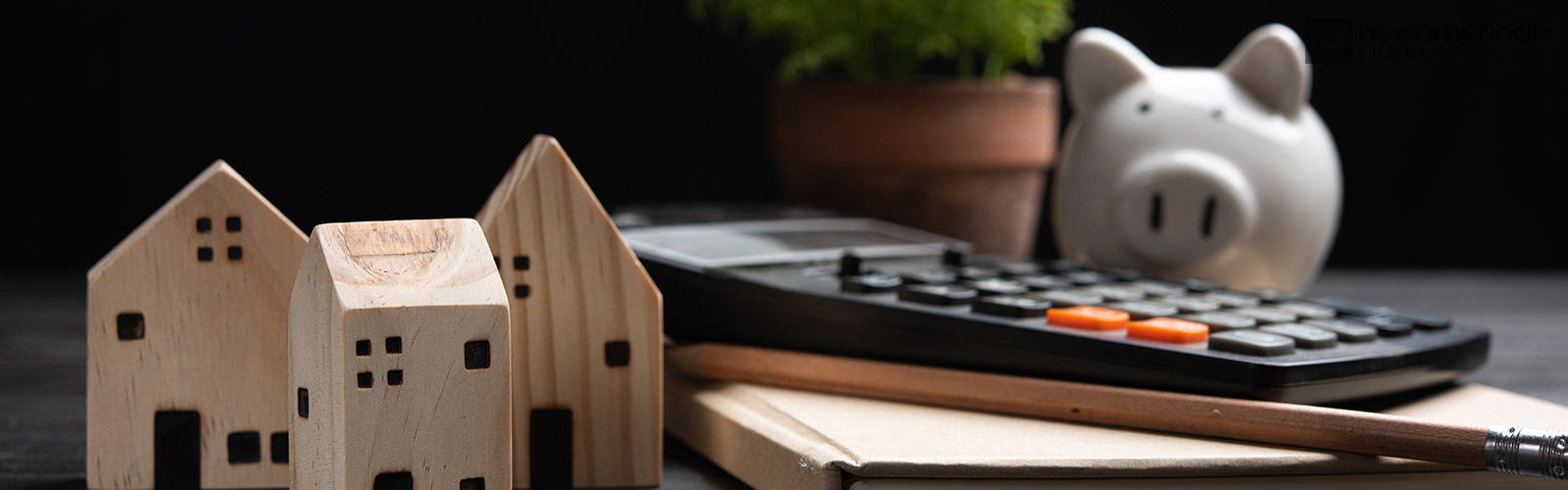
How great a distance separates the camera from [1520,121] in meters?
1.07

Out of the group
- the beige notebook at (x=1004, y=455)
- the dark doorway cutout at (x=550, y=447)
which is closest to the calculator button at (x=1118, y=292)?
the beige notebook at (x=1004, y=455)

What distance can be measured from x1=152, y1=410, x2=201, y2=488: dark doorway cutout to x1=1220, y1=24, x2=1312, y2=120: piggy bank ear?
0.50 meters

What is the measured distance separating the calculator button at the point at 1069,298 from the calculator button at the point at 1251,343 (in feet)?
0.21

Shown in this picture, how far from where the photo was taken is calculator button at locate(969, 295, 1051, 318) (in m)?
0.44

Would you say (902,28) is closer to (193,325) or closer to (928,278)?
(928,278)

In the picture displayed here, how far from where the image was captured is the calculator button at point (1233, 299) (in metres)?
0.48

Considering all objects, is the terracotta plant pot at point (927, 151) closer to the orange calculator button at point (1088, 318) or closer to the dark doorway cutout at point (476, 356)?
the orange calculator button at point (1088, 318)

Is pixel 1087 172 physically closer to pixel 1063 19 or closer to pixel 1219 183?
pixel 1219 183

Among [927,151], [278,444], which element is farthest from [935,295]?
[927,151]

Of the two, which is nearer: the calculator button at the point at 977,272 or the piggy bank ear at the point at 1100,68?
the calculator button at the point at 977,272

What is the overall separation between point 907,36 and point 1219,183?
0.30 meters

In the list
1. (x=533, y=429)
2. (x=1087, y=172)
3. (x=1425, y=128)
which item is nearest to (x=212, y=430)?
(x=533, y=429)

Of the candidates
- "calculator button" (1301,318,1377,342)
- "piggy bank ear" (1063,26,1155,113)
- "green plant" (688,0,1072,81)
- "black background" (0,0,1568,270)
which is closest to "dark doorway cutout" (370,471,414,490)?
"calculator button" (1301,318,1377,342)

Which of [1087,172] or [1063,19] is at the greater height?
[1063,19]
